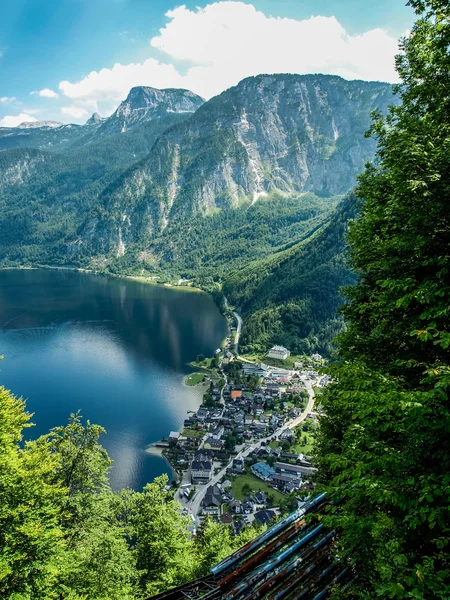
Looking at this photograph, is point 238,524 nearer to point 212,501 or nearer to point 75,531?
point 212,501

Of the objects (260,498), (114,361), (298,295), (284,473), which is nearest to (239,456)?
(284,473)

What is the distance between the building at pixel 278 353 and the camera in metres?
107

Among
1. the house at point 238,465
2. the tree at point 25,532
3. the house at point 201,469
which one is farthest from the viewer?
the house at point 238,465

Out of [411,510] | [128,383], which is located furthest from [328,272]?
[411,510]

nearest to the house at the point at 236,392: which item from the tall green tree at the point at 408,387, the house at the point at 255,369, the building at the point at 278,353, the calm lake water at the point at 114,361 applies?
the calm lake water at the point at 114,361

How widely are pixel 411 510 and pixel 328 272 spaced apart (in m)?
147

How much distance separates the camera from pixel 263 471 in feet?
172

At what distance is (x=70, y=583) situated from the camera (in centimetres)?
1305

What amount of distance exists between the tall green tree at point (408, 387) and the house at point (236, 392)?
70.4m

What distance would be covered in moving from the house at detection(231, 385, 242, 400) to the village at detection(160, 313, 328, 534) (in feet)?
0.69

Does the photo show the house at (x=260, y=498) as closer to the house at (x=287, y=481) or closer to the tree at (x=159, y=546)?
the house at (x=287, y=481)

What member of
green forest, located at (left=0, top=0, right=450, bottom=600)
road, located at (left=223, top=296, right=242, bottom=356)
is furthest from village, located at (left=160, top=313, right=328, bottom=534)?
green forest, located at (left=0, top=0, right=450, bottom=600)

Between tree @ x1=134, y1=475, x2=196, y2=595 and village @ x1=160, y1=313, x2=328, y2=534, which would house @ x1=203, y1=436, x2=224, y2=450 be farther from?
tree @ x1=134, y1=475, x2=196, y2=595

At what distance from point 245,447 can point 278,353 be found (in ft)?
161
